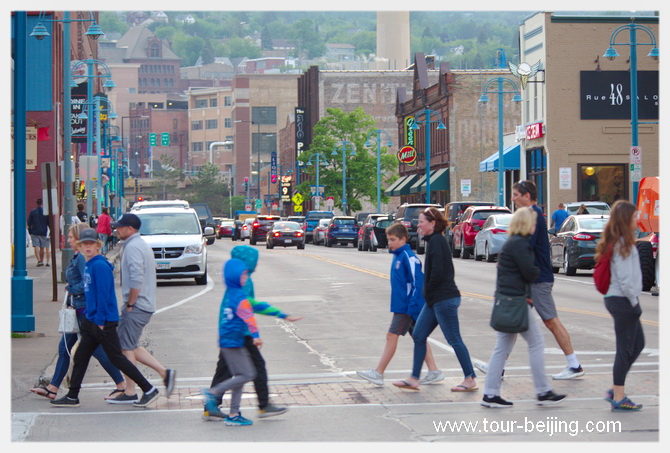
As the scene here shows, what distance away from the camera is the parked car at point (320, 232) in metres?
66.8

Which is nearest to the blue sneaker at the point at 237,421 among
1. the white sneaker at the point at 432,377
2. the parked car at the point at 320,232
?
the white sneaker at the point at 432,377

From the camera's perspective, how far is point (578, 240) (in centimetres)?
2806

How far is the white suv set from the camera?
A: 1076 inches

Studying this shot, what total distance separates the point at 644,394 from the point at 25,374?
6.76m

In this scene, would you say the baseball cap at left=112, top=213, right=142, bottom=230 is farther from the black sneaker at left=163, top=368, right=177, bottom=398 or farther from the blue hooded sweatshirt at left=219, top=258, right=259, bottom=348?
the blue hooded sweatshirt at left=219, top=258, right=259, bottom=348

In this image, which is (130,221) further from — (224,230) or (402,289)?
(224,230)

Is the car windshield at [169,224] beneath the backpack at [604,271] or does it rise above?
above

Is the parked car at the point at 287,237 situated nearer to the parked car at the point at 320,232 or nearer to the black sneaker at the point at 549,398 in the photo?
A: the parked car at the point at 320,232

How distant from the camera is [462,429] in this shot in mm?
9195

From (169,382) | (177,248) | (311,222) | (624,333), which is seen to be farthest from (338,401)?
(311,222)

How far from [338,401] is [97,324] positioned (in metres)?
2.42

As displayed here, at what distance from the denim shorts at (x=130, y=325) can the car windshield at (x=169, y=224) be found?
1732cm

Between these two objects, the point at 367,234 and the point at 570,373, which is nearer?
the point at 570,373

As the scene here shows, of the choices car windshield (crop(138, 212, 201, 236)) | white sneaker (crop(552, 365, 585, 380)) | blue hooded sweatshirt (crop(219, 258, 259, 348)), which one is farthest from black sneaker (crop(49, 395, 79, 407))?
car windshield (crop(138, 212, 201, 236))
